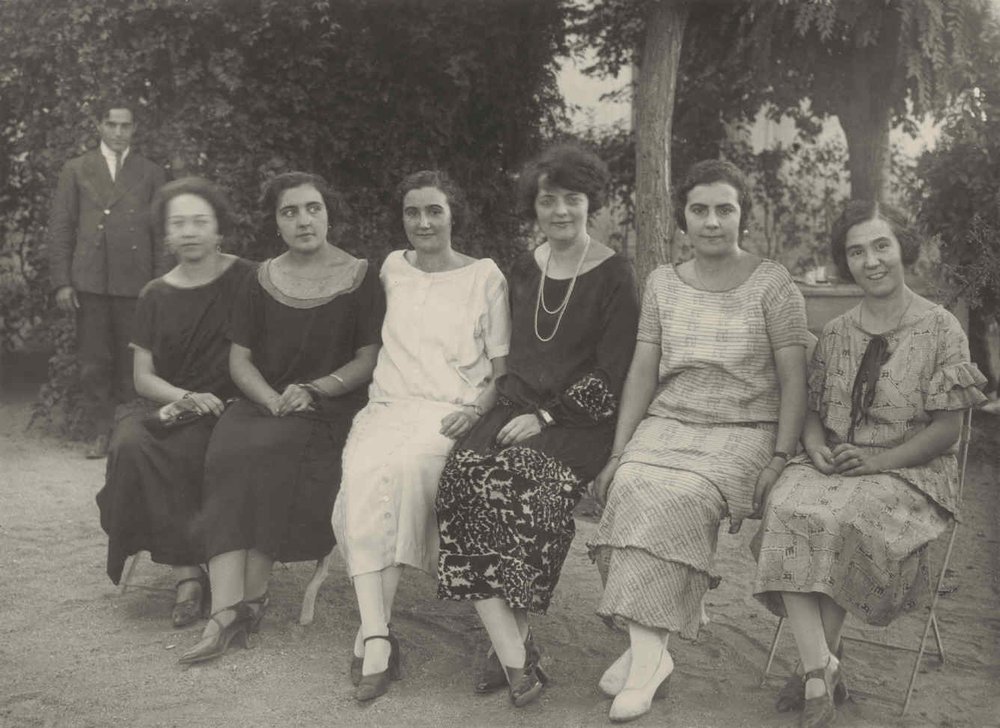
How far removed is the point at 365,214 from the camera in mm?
7965

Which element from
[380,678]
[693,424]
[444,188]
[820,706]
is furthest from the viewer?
[444,188]

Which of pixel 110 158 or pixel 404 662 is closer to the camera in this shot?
pixel 404 662

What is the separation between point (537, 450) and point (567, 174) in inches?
38.8

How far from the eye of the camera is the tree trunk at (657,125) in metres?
7.26

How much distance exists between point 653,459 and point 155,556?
1961 millimetres

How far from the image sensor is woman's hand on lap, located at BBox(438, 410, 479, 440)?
13.6 feet

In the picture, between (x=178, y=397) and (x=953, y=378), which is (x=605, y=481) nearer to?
(x=953, y=378)

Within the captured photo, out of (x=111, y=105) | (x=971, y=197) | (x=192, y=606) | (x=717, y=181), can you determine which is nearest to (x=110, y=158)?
(x=111, y=105)

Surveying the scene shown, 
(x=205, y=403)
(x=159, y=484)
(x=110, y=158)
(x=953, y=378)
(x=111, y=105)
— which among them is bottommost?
(x=159, y=484)

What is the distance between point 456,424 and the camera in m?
4.16

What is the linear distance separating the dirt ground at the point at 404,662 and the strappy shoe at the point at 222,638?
0.04 m

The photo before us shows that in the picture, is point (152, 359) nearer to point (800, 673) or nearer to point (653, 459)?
point (653, 459)

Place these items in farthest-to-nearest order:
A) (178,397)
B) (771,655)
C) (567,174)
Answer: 1. (178,397)
2. (567,174)
3. (771,655)

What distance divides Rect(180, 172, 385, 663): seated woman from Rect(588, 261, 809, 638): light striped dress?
3.66 feet
